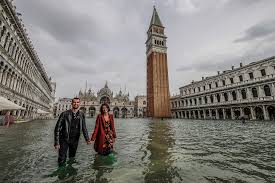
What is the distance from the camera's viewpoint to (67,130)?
4340 mm

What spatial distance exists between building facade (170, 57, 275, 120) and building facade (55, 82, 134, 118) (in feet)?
173

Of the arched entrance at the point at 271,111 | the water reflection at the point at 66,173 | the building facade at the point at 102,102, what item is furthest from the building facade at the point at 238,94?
the building facade at the point at 102,102

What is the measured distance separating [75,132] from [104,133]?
0.77 meters

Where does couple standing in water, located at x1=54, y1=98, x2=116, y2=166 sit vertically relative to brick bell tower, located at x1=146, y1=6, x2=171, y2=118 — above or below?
below

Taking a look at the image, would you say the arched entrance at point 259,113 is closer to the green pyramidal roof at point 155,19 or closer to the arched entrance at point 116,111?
the green pyramidal roof at point 155,19

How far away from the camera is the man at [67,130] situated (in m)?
4.23

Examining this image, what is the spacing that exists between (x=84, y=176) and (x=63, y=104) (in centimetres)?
11854

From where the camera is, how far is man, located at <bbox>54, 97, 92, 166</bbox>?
4230mm

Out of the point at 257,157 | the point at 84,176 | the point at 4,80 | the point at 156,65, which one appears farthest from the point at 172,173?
the point at 156,65

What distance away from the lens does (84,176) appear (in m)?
3.82

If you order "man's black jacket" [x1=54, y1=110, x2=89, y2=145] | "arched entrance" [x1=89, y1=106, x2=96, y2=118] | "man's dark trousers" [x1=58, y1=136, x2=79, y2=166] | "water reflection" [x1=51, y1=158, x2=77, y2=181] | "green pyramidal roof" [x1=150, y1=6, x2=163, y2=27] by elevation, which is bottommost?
"water reflection" [x1=51, y1=158, x2=77, y2=181]

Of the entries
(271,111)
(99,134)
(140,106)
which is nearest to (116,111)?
(140,106)

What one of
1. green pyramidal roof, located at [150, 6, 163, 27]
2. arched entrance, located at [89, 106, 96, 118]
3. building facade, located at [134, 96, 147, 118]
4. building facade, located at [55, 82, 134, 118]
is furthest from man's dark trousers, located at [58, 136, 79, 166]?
building facade, located at [134, 96, 147, 118]

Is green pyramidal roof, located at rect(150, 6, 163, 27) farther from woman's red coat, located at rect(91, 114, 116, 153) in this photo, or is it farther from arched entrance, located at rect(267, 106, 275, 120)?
woman's red coat, located at rect(91, 114, 116, 153)
